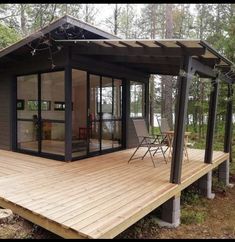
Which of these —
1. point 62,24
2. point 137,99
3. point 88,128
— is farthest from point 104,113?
point 62,24

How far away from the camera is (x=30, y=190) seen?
410 cm

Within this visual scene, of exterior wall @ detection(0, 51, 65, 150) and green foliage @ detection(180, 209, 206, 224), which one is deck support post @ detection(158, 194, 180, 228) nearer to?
green foliage @ detection(180, 209, 206, 224)

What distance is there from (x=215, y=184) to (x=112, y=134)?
3.04m

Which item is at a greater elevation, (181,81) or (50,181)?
(181,81)

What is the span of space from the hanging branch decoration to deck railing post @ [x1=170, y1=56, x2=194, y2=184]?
85.4 inches

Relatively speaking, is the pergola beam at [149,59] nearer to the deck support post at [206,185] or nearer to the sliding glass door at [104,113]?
the sliding glass door at [104,113]

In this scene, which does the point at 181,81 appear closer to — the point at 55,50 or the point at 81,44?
the point at 81,44

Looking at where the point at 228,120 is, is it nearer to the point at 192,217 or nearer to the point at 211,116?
the point at 211,116

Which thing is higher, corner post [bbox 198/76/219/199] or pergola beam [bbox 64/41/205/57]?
pergola beam [bbox 64/41/205/57]

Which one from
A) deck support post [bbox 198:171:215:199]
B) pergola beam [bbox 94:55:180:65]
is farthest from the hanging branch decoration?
deck support post [bbox 198:171:215:199]

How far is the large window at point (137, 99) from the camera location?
815cm

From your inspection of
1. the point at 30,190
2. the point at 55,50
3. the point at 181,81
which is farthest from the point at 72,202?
the point at 55,50

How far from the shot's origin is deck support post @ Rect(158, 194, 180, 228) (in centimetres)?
441

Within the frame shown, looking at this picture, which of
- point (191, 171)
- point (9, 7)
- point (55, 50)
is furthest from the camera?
point (9, 7)
